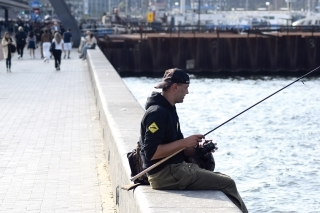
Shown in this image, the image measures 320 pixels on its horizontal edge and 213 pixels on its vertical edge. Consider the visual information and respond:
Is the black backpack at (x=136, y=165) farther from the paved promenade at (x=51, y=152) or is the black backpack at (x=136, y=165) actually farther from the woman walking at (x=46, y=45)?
the woman walking at (x=46, y=45)

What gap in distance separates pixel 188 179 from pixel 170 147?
0.30 m

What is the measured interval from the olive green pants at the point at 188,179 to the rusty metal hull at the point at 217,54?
41013 millimetres

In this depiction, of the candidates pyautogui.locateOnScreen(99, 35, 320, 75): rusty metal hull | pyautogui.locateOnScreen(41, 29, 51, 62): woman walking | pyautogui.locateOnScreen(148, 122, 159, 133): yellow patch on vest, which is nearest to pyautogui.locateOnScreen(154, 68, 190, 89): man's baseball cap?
pyautogui.locateOnScreen(148, 122, 159, 133): yellow patch on vest

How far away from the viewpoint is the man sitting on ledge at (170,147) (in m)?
6.91

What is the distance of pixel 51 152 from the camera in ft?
40.9

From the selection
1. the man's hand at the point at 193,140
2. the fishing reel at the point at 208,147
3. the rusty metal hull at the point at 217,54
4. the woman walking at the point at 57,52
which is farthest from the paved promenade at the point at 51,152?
the rusty metal hull at the point at 217,54

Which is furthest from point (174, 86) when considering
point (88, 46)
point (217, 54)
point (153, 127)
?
point (217, 54)

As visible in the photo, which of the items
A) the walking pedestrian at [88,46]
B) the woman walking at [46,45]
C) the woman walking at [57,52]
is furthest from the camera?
the walking pedestrian at [88,46]

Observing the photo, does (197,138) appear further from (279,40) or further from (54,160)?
(279,40)

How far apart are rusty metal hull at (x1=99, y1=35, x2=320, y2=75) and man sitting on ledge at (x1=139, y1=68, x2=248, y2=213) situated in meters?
41.0

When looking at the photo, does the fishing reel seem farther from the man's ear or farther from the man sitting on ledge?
the man's ear

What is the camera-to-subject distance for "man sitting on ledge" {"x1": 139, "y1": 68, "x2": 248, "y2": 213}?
22.7 ft

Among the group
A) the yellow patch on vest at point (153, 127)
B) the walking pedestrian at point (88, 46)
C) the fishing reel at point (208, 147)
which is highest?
the yellow patch on vest at point (153, 127)

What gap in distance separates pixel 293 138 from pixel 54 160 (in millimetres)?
12857
